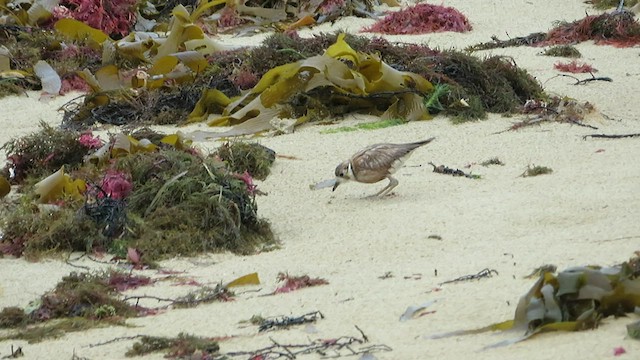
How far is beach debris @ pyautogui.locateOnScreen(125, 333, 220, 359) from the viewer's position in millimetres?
4551

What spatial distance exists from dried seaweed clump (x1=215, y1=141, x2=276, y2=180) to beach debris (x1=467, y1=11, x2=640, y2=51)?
397 centimetres

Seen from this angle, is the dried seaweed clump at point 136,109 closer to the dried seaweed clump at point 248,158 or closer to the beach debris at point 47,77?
the beach debris at point 47,77

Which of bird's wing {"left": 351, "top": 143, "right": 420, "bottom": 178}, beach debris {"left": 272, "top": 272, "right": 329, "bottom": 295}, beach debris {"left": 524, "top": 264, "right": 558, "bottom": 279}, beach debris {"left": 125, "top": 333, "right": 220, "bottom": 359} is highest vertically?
beach debris {"left": 524, "top": 264, "right": 558, "bottom": 279}

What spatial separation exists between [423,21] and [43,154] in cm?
578

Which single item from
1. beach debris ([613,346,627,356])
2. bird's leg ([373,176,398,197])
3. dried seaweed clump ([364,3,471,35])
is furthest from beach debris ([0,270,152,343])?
dried seaweed clump ([364,3,471,35])

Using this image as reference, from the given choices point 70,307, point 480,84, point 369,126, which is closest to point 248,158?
point 369,126

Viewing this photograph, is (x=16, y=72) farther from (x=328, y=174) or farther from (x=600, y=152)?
(x=600, y=152)

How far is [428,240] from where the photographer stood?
6.07 m

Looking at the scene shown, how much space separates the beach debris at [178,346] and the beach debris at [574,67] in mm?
6267

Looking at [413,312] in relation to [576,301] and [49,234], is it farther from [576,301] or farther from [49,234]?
[49,234]

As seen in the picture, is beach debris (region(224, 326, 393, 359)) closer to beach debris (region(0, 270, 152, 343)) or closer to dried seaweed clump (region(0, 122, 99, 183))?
beach debris (region(0, 270, 152, 343))

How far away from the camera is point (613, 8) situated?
535 inches

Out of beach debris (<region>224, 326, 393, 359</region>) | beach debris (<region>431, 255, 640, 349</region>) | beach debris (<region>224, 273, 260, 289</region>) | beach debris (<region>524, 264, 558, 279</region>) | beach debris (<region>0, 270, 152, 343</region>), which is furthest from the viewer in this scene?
beach debris (<region>224, 273, 260, 289</region>)

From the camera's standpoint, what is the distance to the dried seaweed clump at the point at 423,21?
12.6m
